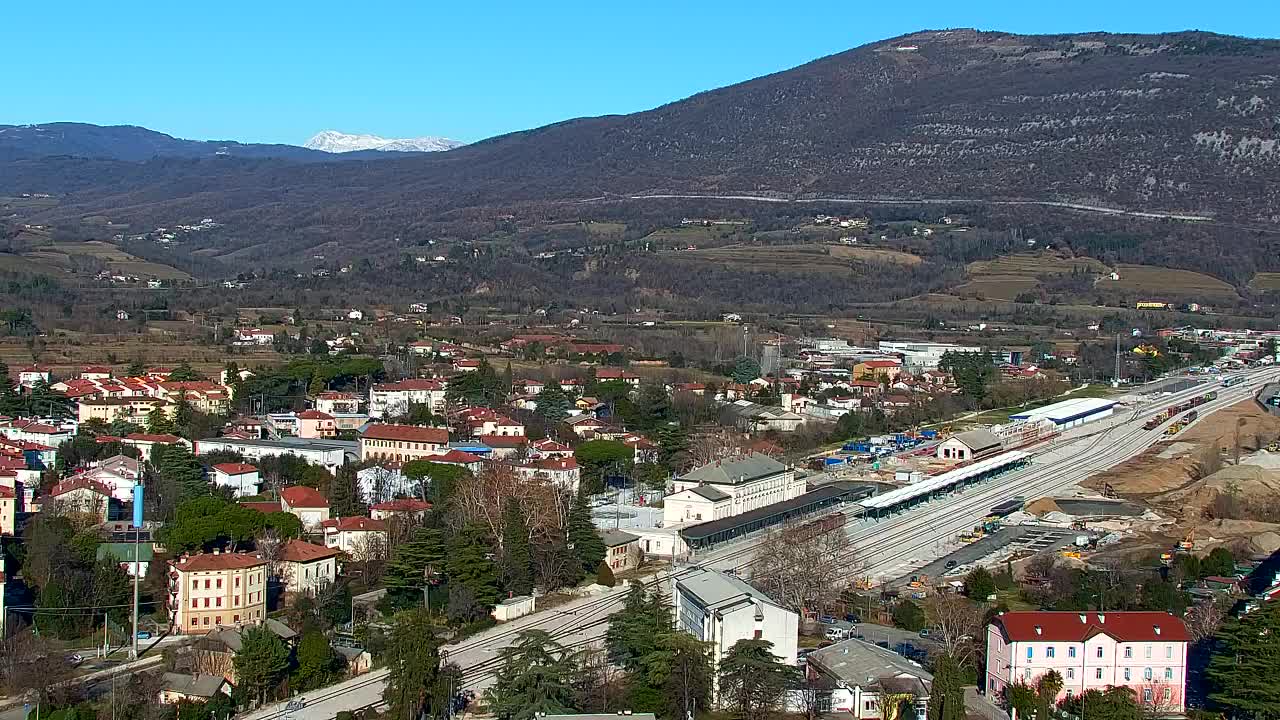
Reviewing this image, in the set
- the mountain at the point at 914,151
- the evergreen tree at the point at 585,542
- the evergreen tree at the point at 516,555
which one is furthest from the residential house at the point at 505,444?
the mountain at the point at 914,151

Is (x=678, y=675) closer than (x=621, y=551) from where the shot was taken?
Yes

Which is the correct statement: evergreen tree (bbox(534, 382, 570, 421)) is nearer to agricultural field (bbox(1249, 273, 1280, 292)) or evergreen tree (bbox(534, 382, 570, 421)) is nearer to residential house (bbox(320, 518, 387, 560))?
residential house (bbox(320, 518, 387, 560))

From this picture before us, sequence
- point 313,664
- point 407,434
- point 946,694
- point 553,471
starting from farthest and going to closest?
point 407,434 → point 553,471 → point 313,664 → point 946,694

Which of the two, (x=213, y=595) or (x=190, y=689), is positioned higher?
(x=213, y=595)

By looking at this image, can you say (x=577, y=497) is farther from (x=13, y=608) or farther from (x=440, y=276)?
(x=440, y=276)

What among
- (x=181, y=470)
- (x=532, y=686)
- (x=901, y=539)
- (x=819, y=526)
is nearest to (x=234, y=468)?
(x=181, y=470)

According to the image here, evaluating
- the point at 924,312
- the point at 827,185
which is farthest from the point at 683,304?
the point at 827,185

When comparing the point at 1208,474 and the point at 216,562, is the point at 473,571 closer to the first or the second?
the point at 216,562
